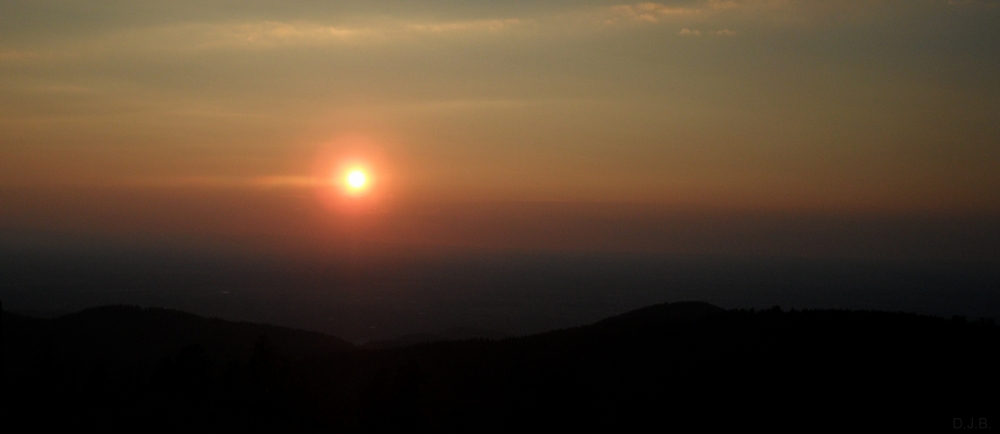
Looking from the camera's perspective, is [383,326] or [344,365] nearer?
[344,365]

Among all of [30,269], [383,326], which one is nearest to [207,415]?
[383,326]

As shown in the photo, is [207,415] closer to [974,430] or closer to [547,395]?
[547,395]

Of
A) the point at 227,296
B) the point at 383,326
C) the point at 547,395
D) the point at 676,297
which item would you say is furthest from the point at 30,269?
the point at 547,395

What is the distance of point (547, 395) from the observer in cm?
2503

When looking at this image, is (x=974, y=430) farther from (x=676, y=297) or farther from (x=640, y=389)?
(x=676, y=297)

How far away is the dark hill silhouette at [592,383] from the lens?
81.4 ft

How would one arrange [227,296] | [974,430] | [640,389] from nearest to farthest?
[974,430] → [640,389] → [227,296]

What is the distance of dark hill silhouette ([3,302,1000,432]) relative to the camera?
24797 mm

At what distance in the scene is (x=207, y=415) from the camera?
27188mm

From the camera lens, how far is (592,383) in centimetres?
3616

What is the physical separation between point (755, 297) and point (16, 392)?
16296cm

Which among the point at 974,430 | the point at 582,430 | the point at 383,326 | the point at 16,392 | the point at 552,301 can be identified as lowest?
the point at 16,392

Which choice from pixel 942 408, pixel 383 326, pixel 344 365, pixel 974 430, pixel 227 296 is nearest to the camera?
pixel 974 430

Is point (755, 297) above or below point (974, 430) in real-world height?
above
